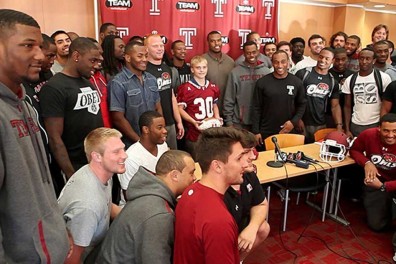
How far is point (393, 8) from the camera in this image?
821 cm

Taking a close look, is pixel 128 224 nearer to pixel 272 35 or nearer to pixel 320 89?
pixel 320 89

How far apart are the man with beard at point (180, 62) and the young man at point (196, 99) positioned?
36 centimetres

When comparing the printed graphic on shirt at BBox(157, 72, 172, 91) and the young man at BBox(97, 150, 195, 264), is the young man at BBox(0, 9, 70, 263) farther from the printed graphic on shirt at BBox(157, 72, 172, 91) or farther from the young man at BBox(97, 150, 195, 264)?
the printed graphic on shirt at BBox(157, 72, 172, 91)

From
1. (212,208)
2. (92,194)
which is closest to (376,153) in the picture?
(212,208)

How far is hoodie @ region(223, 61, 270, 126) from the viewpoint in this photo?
4.60 meters

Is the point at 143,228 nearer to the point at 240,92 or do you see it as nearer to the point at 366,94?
the point at 240,92

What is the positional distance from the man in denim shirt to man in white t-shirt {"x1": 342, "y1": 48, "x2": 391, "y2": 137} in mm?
2524

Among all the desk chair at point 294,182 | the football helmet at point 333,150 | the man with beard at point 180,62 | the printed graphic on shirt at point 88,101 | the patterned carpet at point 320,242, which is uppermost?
the man with beard at point 180,62

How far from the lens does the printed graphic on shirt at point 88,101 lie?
2.61 meters

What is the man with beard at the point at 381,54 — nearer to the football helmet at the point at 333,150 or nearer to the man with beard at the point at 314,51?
the man with beard at the point at 314,51

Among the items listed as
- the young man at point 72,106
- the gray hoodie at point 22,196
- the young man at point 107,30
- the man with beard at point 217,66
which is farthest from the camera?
the man with beard at point 217,66

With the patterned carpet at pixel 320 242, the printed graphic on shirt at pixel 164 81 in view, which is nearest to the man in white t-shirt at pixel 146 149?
the printed graphic on shirt at pixel 164 81

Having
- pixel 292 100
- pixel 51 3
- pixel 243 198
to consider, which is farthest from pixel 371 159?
pixel 51 3

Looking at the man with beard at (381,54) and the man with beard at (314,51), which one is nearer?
the man with beard at (381,54)
